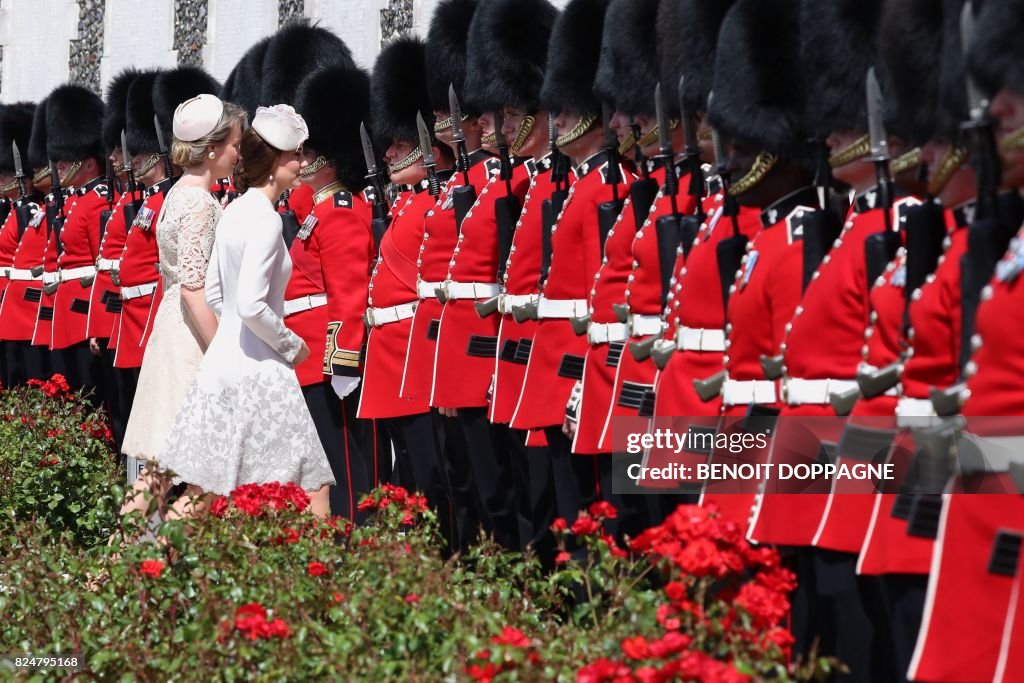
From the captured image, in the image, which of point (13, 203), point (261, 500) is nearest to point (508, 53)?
point (261, 500)

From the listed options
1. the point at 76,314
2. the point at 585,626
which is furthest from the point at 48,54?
the point at 585,626

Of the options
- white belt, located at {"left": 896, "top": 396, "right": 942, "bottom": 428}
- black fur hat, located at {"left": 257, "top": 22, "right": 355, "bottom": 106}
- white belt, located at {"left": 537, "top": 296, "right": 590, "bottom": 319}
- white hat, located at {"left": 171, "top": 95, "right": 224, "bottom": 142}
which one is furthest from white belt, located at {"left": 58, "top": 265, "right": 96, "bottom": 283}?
white belt, located at {"left": 896, "top": 396, "right": 942, "bottom": 428}

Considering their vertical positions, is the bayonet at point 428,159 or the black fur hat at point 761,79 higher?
the black fur hat at point 761,79

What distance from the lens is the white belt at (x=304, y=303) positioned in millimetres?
7238

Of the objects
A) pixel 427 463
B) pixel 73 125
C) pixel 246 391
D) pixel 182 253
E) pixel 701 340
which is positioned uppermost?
pixel 73 125

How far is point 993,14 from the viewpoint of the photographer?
3240mm

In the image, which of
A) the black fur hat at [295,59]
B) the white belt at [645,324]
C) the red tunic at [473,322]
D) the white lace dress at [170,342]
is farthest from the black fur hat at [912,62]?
the black fur hat at [295,59]

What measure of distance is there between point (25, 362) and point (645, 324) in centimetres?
714

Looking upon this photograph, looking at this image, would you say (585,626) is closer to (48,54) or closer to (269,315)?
(269,315)

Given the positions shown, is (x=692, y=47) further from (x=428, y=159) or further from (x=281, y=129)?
(x=428, y=159)

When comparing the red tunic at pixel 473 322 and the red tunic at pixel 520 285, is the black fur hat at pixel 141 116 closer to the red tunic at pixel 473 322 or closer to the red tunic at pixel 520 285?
the red tunic at pixel 473 322

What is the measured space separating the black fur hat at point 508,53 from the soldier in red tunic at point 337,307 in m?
0.99

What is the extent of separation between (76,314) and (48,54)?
273 inches

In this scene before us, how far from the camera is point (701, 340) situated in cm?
461
